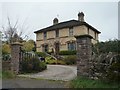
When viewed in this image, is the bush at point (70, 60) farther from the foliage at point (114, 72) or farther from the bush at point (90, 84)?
the foliage at point (114, 72)

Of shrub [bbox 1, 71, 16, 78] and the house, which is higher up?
the house

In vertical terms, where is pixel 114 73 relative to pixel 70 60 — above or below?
above

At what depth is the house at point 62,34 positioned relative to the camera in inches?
1391

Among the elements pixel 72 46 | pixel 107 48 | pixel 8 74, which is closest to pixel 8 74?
pixel 8 74

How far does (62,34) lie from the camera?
3722 cm

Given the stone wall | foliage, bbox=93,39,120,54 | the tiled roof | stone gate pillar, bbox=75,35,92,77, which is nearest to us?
stone gate pillar, bbox=75,35,92,77

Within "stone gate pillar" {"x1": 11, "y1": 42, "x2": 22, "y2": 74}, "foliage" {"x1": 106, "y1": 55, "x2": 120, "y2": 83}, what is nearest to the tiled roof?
"stone gate pillar" {"x1": 11, "y1": 42, "x2": 22, "y2": 74}

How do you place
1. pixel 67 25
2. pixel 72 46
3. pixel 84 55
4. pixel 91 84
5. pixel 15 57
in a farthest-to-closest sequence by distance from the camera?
pixel 67 25 < pixel 72 46 < pixel 15 57 < pixel 84 55 < pixel 91 84

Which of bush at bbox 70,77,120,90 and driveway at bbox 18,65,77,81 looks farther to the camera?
driveway at bbox 18,65,77,81

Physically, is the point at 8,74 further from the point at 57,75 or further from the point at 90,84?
the point at 90,84

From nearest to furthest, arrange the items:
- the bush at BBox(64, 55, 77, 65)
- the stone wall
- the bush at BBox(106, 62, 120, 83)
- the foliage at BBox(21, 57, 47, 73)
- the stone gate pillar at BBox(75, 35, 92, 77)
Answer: the bush at BBox(106, 62, 120, 83), the stone gate pillar at BBox(75, 35, 92, 77), the stone wall, the foliage at BBox(21, 57, 47, 73), the bush at BBox(64, 55, 77, 65)

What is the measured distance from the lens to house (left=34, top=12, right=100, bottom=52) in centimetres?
3534

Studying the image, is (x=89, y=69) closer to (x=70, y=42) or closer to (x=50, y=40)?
(x=70, y=42)

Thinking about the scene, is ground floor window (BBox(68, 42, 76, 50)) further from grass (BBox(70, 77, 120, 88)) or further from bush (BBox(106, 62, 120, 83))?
bush (BBox(106, 62, 120, 83))
